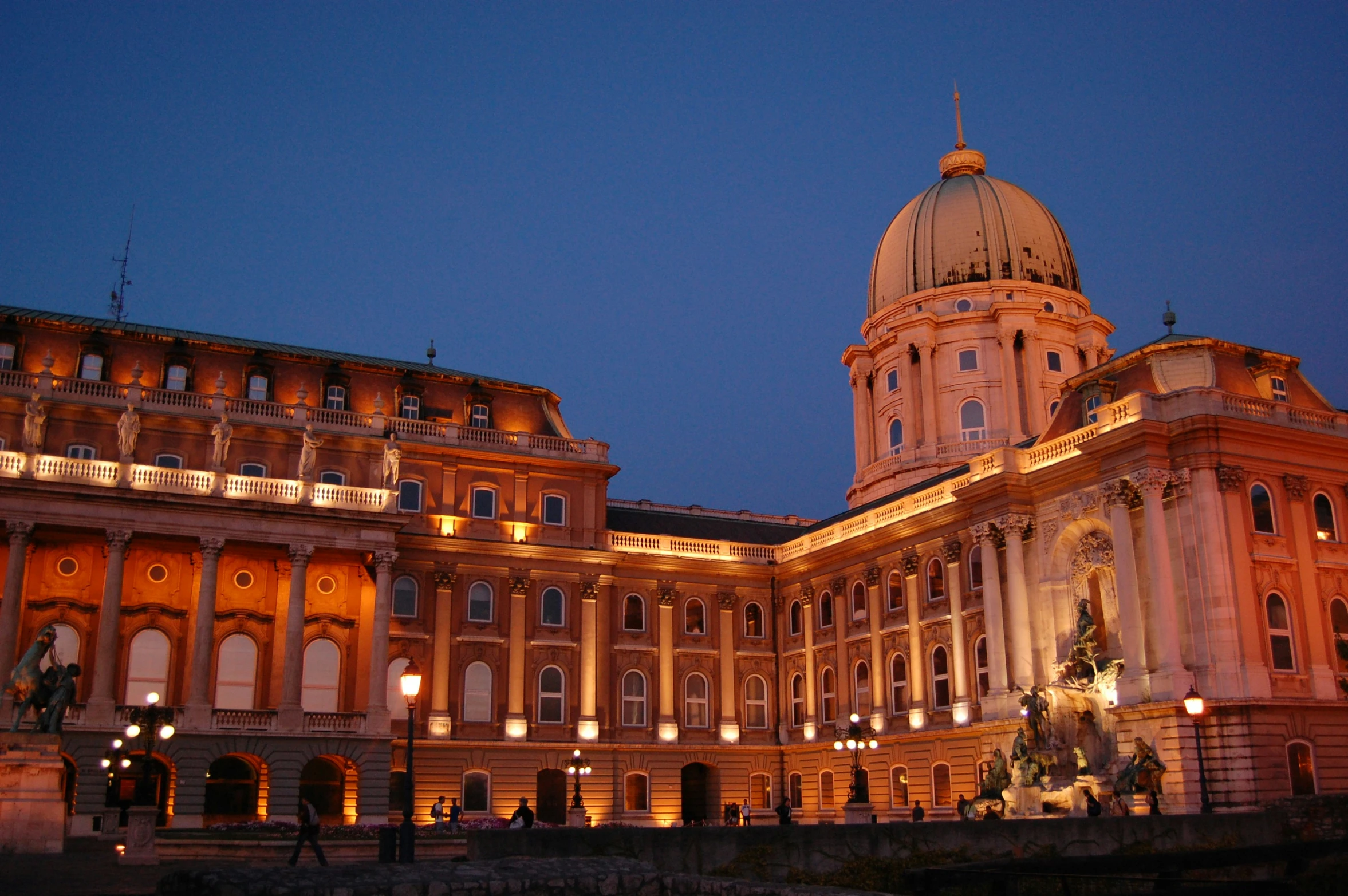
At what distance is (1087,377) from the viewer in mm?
49812

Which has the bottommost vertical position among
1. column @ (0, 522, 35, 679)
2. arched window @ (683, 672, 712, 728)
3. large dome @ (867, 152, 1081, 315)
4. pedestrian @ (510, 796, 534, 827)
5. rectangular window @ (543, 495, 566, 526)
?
pedestrian @ (510, 796, 534, 827)

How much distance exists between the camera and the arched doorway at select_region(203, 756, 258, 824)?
169 ft

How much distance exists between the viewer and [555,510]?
6109cm

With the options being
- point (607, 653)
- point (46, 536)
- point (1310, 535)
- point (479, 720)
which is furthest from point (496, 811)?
point (1310, 535)

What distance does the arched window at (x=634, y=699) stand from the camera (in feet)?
198

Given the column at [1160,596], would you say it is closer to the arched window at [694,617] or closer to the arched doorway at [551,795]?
the arched window at [694,617]

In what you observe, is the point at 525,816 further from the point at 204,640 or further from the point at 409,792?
the point at 204,640

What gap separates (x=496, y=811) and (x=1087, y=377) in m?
30.1

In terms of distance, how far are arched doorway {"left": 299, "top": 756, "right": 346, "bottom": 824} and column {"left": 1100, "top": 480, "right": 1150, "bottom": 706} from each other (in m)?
30.0

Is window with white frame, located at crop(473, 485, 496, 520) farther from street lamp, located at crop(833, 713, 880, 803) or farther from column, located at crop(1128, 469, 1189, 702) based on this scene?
column, located at crop(1128, 469, 1189, 702)

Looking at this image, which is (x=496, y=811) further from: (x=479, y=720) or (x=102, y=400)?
(x=102, y=400)

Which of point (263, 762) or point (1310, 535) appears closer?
point (1310, 535)

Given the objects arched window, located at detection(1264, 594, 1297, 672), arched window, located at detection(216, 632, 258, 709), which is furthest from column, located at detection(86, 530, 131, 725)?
arched window, located at detection(1264, 594, 1297, 672)

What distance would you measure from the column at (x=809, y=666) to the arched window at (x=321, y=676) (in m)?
21.3
